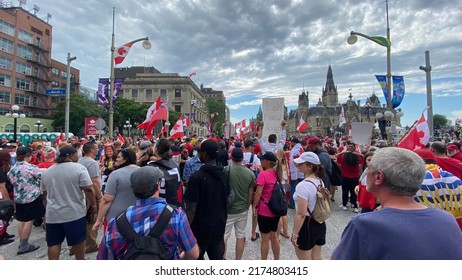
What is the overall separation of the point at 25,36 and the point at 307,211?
63.3 meters

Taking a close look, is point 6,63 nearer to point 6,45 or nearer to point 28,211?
point 6,45

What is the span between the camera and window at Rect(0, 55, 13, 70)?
140ft

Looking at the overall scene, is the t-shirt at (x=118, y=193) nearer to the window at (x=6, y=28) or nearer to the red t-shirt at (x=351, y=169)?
the red t-shirt at (x=351, y=169)

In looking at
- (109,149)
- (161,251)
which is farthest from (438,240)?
(109,149)

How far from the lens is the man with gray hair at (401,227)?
1.36m

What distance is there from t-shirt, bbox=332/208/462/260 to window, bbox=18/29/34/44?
6290 cm

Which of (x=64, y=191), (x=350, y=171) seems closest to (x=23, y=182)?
(x=64, y=191)

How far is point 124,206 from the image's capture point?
11.3 feet

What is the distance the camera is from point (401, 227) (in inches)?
54.5

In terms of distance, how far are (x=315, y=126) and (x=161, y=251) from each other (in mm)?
122653

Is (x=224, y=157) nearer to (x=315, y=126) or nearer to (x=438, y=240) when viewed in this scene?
(x=438, y=240)

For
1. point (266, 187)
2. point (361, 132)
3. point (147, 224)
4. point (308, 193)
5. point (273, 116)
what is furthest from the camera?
point (273, 116)

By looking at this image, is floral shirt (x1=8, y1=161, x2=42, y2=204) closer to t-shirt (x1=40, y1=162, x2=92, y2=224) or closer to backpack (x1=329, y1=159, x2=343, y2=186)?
t-shirt (x1=40, y1=162, x2=92, y2=224)

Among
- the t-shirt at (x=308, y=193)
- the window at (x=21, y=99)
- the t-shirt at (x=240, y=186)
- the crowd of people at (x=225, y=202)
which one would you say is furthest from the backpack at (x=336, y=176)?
the window at (x=21, y=99)
